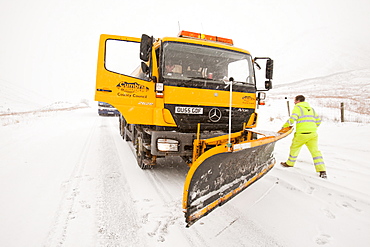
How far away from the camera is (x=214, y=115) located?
3848 mm

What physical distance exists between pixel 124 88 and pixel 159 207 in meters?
2.20

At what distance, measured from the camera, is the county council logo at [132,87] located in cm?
382

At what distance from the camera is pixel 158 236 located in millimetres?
2234

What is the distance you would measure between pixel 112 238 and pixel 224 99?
282 cm

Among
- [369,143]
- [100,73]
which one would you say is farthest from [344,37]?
[100,73]

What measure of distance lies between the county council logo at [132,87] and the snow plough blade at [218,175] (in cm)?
201

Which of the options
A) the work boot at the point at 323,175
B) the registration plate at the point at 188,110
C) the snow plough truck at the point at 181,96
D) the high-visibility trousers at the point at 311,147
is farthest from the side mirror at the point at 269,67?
the work boot at the point at 323,175

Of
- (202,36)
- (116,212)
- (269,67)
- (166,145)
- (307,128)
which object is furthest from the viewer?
(269,67)

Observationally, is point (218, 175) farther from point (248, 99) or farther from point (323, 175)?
point (323, 175)

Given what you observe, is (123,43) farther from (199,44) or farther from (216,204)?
(216,204)

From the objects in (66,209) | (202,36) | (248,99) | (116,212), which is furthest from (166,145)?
(202,36)

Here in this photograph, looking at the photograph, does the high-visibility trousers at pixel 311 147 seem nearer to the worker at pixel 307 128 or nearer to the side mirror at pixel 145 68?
the worker at pixel 307 128

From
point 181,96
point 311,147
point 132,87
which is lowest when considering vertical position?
point 311,147

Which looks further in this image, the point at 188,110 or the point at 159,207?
the point at 188,110
